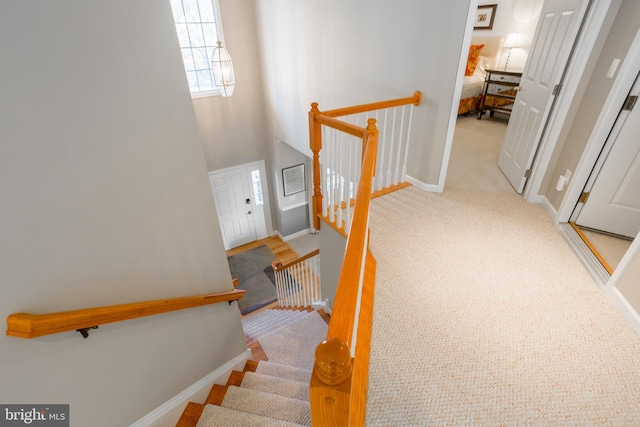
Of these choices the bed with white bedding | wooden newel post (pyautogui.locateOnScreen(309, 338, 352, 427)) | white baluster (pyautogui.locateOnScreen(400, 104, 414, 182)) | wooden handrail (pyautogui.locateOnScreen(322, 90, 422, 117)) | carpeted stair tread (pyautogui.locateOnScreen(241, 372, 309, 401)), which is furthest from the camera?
the bed with white bedding

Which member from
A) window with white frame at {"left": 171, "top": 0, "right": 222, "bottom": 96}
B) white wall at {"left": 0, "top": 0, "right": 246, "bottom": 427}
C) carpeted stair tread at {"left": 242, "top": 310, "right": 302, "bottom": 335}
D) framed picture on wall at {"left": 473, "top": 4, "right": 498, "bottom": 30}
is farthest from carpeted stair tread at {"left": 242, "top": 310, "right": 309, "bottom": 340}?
framed picture on wall at {"left": 473, "top": 4, "right": 498, "bottom": 30}

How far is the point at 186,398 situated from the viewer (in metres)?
2.04

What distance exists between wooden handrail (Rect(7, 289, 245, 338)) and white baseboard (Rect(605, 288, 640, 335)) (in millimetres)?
2422

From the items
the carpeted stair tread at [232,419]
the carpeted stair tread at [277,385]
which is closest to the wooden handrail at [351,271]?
the carpeted stair tread at [232,419]

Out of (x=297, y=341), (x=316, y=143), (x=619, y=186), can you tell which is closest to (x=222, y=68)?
(x=316, y=143)

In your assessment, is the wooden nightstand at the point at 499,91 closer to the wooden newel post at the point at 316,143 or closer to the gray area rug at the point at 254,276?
the wooden newel post at the point at 316,143

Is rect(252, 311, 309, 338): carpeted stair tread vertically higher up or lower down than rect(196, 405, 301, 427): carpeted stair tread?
lower down

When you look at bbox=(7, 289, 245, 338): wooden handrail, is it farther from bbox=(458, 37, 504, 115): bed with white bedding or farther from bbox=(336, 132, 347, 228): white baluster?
bbox=(458, 37, 504, 115): bed with white bedding

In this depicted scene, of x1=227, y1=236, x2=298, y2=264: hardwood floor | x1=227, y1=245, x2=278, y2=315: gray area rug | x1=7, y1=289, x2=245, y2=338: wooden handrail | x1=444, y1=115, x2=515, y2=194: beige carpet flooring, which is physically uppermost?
x1=7, y1=289, x2=245, y2=338: wooden handrail

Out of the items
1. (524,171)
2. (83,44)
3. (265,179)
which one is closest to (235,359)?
(83,44)

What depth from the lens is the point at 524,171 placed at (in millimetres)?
2803

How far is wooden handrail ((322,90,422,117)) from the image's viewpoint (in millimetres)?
2433

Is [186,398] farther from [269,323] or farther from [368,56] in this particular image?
[368,56]

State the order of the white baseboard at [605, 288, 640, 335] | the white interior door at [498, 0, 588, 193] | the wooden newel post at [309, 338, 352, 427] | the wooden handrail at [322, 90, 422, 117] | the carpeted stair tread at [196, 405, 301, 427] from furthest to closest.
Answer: the wooden handrail at [322, 90, 422, 117] → the white interior door at [498, 0, 588, 193] → the carpeted stair tread at [196, 405, 301, 427] → the white baseboard at [605, 288, 640, 335] → the wooden newel post at [309, 338, 352, 427]
